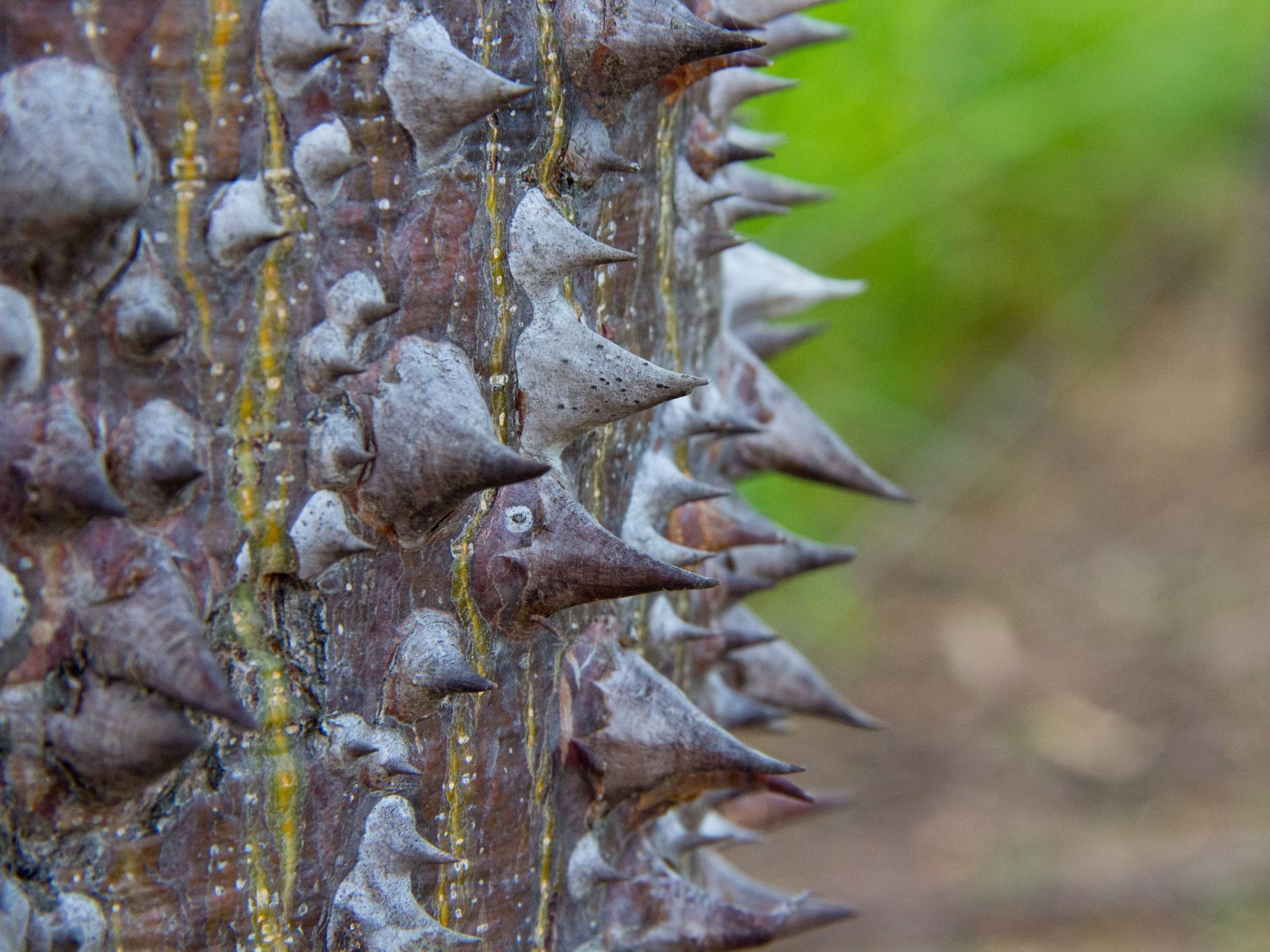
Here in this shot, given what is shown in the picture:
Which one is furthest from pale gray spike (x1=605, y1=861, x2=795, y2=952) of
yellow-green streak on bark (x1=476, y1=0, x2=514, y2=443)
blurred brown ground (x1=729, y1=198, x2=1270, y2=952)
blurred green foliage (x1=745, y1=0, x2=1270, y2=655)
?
blurred green foliage (x1=745, y1=0, x2=1270, y2=655)

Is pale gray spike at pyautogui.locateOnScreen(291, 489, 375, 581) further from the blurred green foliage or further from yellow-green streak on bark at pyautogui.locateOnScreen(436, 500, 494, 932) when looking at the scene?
the blurred green foliage

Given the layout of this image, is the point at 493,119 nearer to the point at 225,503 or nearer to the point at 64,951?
the point at 225,503

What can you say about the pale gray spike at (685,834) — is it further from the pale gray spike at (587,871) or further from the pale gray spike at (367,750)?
the pale gray spike at (367,750)

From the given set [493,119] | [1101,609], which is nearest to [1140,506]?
[1101,609]

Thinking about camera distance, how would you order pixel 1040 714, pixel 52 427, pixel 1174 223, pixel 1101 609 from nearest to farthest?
pixel 52 427 < pixel 1040 714 < pixel 1101 609 < pixel 1174 223

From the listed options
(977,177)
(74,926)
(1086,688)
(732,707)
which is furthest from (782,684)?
(977,177)

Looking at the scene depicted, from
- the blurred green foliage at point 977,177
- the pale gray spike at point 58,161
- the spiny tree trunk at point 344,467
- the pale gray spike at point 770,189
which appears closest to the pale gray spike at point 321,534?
the spiny tree trunk at point 344,467

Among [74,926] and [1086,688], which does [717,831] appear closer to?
[74,926]
